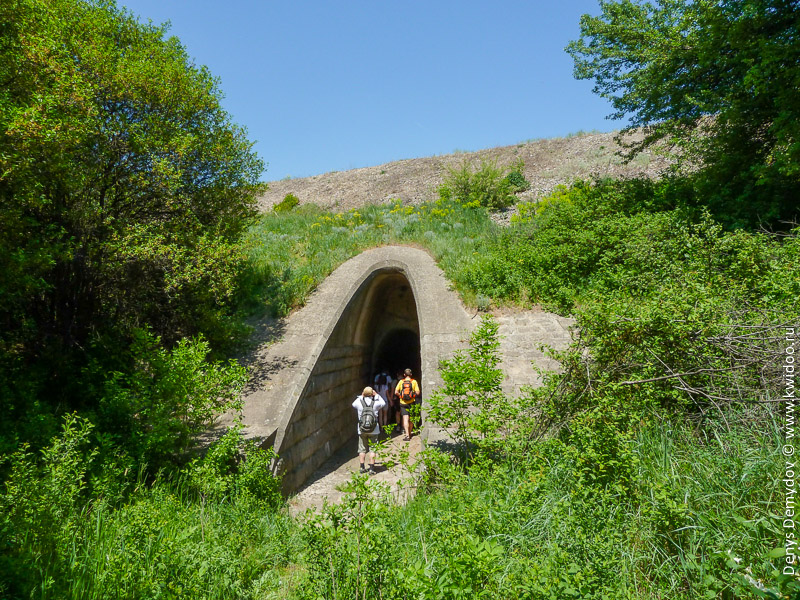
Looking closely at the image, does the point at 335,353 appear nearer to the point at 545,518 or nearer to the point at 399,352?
the point at 399,352

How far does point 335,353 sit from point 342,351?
0.56m


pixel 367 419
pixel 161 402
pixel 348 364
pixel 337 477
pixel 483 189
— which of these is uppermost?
pixel 483 189

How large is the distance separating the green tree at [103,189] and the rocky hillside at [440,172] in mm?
17778

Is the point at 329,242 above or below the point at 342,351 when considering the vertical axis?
above

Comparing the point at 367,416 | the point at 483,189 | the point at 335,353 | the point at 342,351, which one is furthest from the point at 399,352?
the point at 483,189

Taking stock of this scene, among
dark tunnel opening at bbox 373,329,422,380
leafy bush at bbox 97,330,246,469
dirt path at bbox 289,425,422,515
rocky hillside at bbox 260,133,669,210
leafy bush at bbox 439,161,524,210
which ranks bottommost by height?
dirt path at bbox 289,425,422,515

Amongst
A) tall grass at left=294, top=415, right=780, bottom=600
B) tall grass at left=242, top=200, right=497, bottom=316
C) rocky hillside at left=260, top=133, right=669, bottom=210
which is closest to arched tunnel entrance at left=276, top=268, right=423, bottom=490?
tall grass at left=242, top=200, right=497, bottom=316

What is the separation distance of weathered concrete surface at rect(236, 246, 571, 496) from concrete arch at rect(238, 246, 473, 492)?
0.9 inches

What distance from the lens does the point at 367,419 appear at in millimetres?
8859

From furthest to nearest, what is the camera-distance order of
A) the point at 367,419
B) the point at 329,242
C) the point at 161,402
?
1. the point at 329,242
2. the point at 367,419
3. the point at 161,402

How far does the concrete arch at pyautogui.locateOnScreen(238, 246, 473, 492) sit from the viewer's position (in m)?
8.38

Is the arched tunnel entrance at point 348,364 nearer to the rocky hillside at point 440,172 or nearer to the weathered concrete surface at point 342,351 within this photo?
the weathered concrete surface at point 342,351

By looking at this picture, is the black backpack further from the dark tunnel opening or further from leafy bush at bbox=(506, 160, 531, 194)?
leafy bush at bbox=(506, 160, 531, 194)

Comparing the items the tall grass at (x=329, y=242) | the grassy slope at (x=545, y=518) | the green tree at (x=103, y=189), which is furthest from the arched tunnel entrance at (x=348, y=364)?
the grassy slope at (x=545, y=518)
